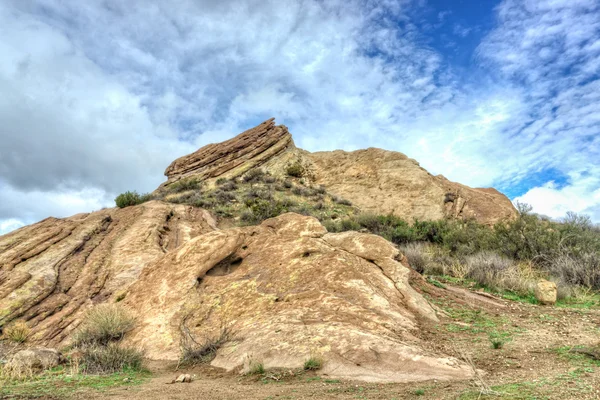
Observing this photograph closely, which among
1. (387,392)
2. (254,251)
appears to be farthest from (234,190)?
(387,392)

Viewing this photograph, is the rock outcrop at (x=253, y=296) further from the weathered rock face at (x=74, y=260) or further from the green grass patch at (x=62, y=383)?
the green grass patch at (x=62, y=383)

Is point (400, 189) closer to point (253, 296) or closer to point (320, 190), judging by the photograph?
point (320, 190)

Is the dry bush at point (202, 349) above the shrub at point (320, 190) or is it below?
below

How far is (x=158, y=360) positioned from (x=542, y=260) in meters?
12.5

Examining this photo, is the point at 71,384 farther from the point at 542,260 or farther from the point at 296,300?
the point at 542,260

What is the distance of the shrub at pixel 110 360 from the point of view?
21.8 ft

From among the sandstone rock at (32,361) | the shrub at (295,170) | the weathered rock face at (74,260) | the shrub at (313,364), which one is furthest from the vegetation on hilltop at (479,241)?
the sandstone rock at (32,361)

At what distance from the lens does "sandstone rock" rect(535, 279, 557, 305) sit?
28.6 ft

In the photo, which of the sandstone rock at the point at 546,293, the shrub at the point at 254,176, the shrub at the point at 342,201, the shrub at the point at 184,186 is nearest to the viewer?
the sandstone rock at the point at 546,293

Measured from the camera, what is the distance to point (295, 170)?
115 ft

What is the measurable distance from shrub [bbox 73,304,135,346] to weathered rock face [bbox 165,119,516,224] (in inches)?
902

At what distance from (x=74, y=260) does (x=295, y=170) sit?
24.2m

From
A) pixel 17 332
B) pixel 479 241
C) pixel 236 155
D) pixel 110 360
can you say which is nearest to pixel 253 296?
pixel 110 360

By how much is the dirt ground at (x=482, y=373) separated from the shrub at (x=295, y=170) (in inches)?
1086
